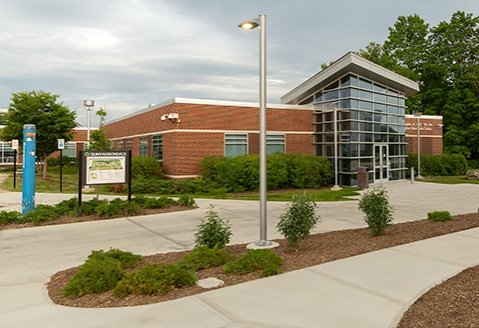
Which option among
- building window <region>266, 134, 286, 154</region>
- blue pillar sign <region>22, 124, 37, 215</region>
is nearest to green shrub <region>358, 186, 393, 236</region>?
blue pillar sign <region>22, 124, 37, 215</region>

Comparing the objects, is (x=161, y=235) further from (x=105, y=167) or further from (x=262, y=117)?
(x=105, y=167)

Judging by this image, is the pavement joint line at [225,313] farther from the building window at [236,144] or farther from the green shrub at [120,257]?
the building window at [236,144]

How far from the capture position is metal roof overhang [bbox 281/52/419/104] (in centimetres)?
2161

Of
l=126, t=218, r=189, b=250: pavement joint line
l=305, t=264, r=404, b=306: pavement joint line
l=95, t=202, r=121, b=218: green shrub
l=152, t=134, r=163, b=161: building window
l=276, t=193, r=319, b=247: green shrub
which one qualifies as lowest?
l=126, t=218, r=189, b=250: pavement joint line

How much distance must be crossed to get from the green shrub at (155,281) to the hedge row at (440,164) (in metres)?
28.4

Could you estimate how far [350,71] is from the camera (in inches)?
885

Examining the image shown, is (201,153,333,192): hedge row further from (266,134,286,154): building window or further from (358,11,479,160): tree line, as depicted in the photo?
(358,11,479,160): tree line

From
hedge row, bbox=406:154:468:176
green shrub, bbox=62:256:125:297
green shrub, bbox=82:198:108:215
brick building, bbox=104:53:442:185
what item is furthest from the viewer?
hedge row, bbox=406:154:468:176

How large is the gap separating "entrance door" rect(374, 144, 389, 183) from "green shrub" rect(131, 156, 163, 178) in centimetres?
1321

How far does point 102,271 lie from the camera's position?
16.5ft

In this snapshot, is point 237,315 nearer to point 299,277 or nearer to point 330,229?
point 299,277

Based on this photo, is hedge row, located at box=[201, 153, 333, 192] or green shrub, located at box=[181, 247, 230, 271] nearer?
green shrub, located at box=[181, 247, 230, 271]

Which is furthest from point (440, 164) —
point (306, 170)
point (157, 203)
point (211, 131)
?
point (157, 203)

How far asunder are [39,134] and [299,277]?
2706cm
